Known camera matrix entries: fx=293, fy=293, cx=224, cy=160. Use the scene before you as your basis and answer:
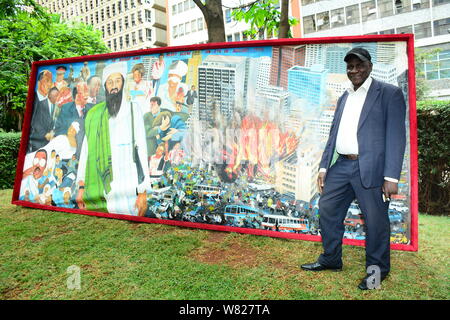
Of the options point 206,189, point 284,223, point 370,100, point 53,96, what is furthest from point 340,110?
point 53,96

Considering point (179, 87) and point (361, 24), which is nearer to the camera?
point (179, 87)

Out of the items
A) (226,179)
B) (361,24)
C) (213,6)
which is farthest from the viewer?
(361,24)

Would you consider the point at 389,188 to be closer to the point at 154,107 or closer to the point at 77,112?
the point at 154,107

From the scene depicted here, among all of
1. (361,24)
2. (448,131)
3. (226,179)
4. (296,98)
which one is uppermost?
(361,24)

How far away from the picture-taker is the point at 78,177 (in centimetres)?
515

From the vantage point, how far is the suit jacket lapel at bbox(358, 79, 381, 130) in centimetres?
285

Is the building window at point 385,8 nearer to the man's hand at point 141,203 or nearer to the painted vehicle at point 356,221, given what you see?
the painted vehicle at point 356,221

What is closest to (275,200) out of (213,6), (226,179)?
(226,179)

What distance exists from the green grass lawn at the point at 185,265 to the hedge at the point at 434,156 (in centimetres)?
113

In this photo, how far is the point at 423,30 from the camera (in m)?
22.6

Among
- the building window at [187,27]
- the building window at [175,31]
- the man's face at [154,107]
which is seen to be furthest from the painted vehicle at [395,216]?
the building window at [175,31]

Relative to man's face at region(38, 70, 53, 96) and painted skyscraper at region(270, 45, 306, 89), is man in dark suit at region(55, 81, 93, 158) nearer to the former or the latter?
man's face at region(38, 70, 53, 96)

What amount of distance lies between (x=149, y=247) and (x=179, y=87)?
7.68 ft
